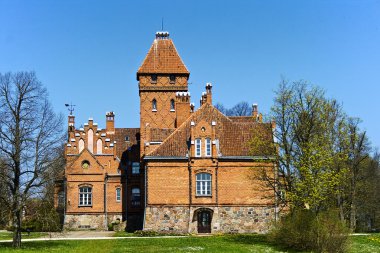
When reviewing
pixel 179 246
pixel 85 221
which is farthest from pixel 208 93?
pixel 179 246

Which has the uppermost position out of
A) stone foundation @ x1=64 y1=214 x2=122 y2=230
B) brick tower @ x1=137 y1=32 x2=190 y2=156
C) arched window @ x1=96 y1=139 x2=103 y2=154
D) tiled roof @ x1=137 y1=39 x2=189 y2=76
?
tiled roof @ x1=137 y1=39 x2=189 y2=76

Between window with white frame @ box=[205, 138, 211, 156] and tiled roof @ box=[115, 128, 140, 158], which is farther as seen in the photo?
tiled roof @ box=[115, 128, 140, 158]

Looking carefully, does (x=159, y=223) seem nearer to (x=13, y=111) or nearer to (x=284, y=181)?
(x=284, y=181)

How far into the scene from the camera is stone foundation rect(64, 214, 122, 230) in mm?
49438

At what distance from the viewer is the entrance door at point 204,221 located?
43.6m

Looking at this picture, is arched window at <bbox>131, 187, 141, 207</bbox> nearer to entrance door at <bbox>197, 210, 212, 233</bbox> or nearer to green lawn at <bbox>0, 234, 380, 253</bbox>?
entrance door at <bbox>197, 210, 212, 233</bbox>

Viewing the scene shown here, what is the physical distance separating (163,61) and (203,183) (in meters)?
14.0

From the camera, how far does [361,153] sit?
170 feet

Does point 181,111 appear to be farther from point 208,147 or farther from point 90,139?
point 90,139

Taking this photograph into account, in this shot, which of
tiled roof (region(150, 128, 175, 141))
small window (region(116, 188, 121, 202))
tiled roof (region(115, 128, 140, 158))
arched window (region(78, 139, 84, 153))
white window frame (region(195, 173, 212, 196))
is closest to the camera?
white window frame (region(195, 173, 212, 196))

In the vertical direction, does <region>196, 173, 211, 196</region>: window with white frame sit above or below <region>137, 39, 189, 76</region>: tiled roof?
below

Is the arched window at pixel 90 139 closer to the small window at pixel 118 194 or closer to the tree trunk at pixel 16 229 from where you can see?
the small window at pixel 118 194

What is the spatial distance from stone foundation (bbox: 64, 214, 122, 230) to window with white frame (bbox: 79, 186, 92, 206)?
3.42 feet

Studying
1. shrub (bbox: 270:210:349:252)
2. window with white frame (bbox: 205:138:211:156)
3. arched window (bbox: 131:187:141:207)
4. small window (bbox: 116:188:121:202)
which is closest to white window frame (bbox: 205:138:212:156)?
window with white frame (bbox: 205:138:211:156)
